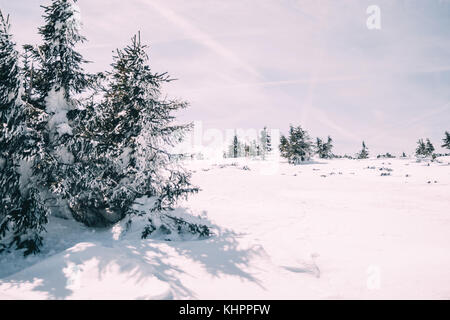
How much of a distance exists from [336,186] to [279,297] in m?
17.4

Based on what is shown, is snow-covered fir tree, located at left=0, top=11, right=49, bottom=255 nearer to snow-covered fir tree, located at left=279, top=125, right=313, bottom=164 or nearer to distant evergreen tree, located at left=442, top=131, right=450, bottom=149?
snow-covered fir tree, located at left=279, top=125, right=313, bottom=164

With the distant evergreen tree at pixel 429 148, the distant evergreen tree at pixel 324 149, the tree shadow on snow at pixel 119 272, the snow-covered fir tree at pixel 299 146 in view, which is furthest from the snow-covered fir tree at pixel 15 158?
the distant evergreen tree at pixel 429 148

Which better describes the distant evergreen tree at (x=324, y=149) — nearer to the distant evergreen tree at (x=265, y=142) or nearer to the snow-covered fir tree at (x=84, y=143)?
the distant evergreen tree at (x=265, y=142)

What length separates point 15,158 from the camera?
700 cm

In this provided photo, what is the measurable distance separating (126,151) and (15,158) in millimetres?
3284

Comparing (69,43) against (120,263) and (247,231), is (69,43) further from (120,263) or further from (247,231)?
(247,231)

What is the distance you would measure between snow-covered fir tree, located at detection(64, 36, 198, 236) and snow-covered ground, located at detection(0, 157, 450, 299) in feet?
4.07

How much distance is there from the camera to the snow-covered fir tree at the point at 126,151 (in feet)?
28.0

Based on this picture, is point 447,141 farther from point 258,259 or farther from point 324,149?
point 258,259

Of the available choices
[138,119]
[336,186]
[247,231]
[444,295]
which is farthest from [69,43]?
[336,186]

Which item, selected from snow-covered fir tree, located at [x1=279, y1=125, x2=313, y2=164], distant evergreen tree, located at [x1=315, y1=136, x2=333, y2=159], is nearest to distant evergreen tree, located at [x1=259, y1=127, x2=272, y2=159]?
distant evergreen tree, located at [x1=315, y1=136, x2=333, y2=159]

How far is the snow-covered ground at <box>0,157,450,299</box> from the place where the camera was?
470 cm

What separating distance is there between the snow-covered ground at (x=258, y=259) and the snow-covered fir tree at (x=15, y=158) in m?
0.75
